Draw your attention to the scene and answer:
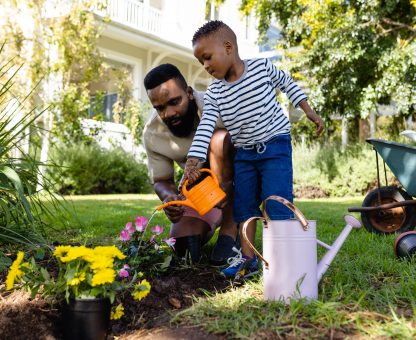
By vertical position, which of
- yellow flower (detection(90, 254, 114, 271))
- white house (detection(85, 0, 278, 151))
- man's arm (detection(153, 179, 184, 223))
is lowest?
yellow flower (detection(90, 254, 114, 271))

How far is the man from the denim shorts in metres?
0.12

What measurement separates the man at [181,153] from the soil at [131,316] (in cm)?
47

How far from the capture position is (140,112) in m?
10.6

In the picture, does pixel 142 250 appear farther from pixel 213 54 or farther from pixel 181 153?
pixel 213 54

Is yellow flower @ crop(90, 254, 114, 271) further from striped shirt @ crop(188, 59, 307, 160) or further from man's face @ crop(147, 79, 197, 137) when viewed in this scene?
man's face @ crop(147, 79, 197, 137)

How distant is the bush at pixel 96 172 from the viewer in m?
8.86

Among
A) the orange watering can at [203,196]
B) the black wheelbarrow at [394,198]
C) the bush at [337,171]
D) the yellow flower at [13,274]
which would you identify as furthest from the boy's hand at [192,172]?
the bush at [337,171]

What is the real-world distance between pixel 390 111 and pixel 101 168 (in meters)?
7.90

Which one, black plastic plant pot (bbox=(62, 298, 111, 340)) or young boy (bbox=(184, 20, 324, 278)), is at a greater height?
young boy (bbox=(184, 20, 324, 278))

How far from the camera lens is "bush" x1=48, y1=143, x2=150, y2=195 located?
8.86 meters

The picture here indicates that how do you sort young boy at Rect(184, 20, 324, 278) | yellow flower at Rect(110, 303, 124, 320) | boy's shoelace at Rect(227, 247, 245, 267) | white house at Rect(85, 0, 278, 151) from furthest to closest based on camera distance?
white house at Rect(85, 0, 278, 151), young boy at Rect(184, 20, 324, 278), boy's shoelace at Rect(227, 247, 245, 267), yellow flower at Rect(110, 303, 124, 320)

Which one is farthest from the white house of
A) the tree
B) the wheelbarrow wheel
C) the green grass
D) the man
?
the green grass

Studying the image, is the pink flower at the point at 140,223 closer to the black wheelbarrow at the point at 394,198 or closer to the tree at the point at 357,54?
the black wheelbarrow at the point at 394,198

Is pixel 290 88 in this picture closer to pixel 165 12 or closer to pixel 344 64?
pixel 344 64
